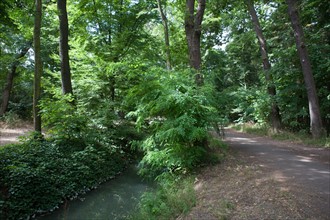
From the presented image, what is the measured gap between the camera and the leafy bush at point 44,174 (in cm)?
655

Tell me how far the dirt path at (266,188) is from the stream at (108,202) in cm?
247

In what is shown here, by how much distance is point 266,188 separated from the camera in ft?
17.8

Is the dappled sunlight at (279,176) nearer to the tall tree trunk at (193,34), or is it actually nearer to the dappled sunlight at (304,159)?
the dappled sunlight at (304,159)

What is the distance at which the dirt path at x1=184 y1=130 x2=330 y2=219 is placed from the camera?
4574 mm

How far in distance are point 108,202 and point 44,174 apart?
2.06 m

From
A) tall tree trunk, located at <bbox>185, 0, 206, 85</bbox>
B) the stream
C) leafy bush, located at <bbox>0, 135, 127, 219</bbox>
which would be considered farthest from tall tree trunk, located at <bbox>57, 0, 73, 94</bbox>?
tall tree trunk, located at <bbox>185, 0, 206, 85</bbox>

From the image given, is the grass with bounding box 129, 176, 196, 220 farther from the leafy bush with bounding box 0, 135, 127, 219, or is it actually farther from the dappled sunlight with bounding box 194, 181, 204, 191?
the leafy bush with bounding box 0, 135, 127, 219

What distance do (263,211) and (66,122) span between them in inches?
299

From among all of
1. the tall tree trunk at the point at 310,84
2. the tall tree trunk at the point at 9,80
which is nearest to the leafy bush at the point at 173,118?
the tall tree trunk at the point at 310,84

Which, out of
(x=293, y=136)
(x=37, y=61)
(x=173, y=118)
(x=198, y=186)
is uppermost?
(x=37, y=61)

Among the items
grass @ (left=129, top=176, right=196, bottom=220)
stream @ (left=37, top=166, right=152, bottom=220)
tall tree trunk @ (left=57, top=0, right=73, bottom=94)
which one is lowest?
stream @ (left=37, top=166, right=152, bottom=220)

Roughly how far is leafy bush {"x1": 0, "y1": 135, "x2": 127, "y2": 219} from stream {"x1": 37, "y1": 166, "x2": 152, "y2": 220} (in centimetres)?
32

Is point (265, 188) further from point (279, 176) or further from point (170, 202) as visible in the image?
point (170, 202)

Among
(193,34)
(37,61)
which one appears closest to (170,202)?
Answer: (193,34)
